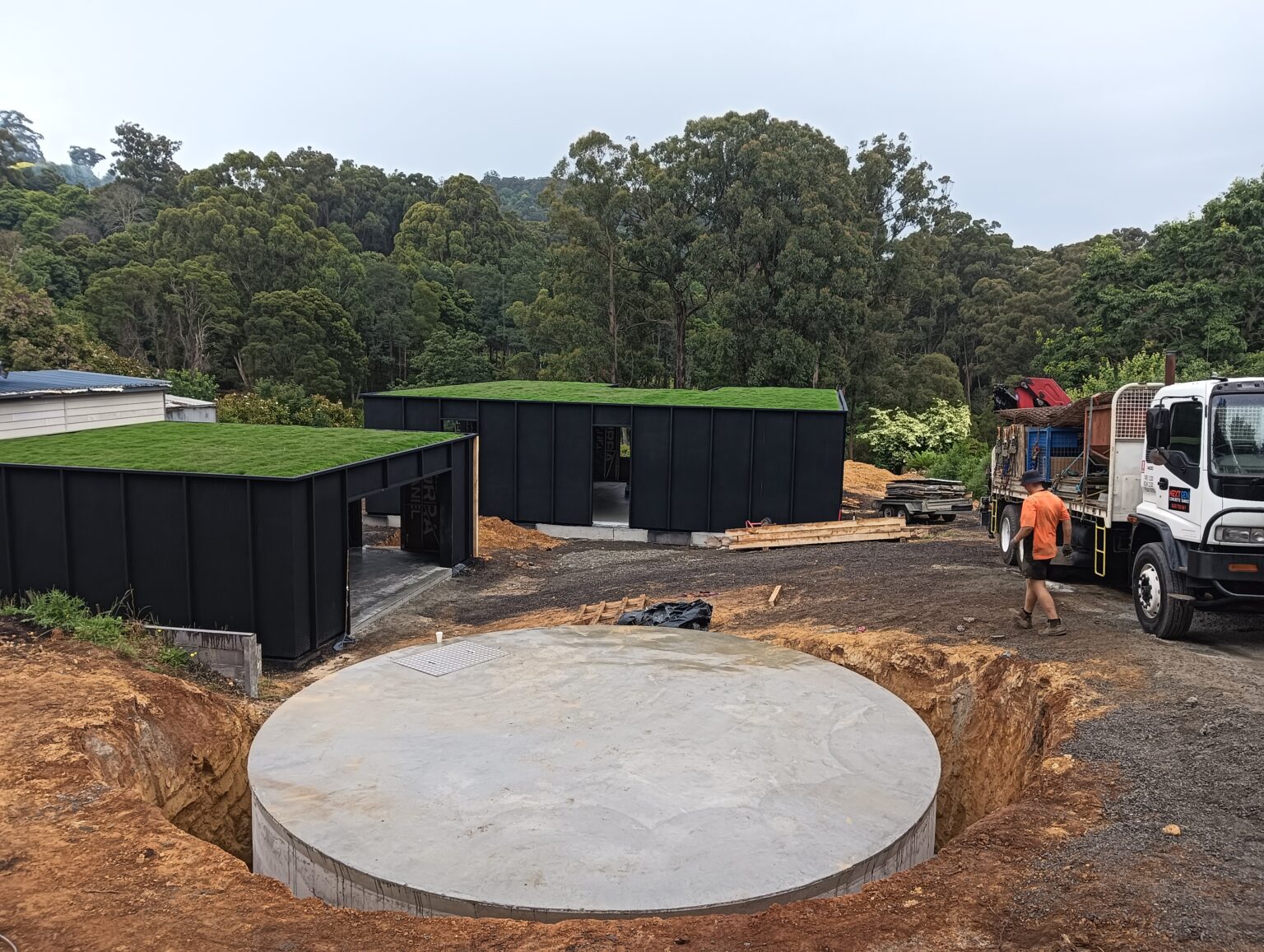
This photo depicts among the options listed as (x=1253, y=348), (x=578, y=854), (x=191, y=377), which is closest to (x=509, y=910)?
(x=578, y=854)

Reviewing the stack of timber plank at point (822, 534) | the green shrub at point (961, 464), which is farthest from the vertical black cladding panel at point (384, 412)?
the green shrub at point (961, 464)

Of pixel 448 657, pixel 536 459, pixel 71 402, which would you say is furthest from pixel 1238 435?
pixel 71 402

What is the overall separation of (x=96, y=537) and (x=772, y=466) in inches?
553

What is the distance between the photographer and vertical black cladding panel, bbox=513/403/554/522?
2238cm

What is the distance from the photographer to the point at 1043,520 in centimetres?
1019

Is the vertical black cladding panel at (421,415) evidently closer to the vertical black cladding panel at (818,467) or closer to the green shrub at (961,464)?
the vertical black cladding panel at (818,467)

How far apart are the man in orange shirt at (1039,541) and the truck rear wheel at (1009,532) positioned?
10.8 feet

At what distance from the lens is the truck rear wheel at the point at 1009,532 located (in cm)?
1434

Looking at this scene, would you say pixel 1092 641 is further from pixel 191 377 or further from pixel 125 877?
pixel 191 377

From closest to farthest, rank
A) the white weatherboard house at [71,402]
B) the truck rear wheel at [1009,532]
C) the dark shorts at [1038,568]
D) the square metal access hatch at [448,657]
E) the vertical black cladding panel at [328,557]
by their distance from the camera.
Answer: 1. the square metal access hatch at [448,657]
2. the dark shorts at [1038,568]
3. the vertical black cladding panel at [328,557]
4. the truck rear wheel at [1009,532]
5. the white weatherboard house at [71,402]

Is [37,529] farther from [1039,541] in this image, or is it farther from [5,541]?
[1039,541]

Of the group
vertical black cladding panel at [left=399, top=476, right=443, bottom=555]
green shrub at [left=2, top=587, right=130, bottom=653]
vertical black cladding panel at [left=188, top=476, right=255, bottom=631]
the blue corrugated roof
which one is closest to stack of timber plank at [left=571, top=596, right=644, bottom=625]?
vertical black cladding panel at [left=188, top=476, right=255, bottom=631]

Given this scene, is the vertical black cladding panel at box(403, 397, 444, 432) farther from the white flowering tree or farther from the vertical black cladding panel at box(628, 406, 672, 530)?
the white flowering tree

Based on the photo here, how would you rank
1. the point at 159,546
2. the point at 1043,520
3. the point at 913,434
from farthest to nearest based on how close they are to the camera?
1. the point at 913,434
2. the point at 159,546
3. the point at 1043,520
